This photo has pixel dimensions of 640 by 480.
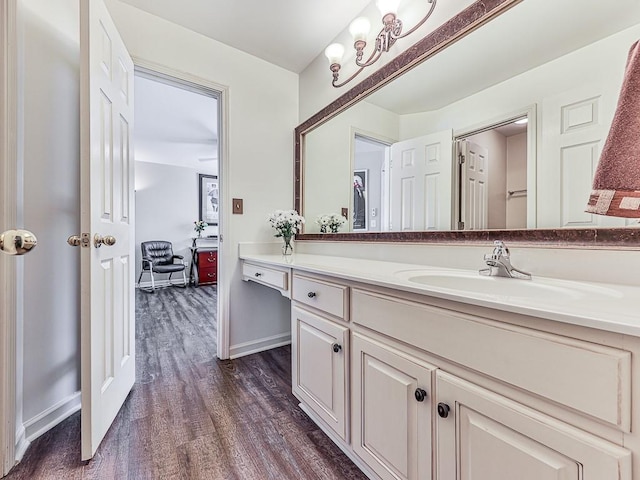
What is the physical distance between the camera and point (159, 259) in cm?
486

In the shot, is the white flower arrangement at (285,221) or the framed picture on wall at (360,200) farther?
the white flower arrangement at (285,221)

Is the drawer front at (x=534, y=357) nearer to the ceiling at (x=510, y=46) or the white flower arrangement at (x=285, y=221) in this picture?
the ceiling at (x=510, y=46)

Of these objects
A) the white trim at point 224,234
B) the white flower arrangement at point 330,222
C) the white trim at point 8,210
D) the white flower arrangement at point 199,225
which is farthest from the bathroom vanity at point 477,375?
the white flower arrangement at point 199,225

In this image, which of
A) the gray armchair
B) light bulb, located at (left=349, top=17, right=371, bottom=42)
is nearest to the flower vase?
light bulb, located at (left=349, top=17, right=371, bottom=42)

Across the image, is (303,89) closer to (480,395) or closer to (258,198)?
(258,198)

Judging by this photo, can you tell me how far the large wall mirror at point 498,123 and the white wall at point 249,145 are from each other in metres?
0.75

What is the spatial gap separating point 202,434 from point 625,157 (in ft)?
5.77

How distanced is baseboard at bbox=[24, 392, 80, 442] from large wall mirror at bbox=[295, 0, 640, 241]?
175 centimetres

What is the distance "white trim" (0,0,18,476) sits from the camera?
107 cm

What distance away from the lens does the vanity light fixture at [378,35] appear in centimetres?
139

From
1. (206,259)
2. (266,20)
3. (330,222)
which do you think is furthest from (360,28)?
(206,259)

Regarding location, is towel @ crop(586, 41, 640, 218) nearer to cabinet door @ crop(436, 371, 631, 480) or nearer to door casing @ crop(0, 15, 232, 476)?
cabinet door @ crop(436, 371, 631, 480)

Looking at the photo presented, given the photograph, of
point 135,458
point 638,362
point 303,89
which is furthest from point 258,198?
point 638,362

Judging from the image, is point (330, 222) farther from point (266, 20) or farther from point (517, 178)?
point (266, 20)
